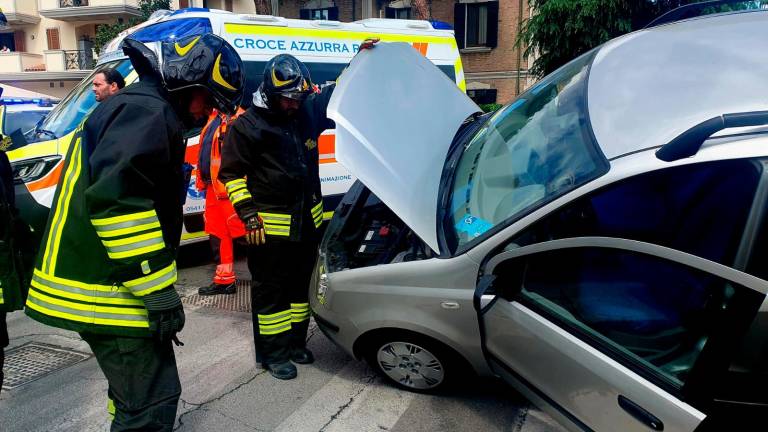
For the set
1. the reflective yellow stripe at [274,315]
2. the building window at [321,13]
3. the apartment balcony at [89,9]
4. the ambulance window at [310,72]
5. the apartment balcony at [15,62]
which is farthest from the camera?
the apartment balcony at [15,62]

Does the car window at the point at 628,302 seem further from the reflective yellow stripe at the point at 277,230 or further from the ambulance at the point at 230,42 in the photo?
the ambulance at the point at 230,42

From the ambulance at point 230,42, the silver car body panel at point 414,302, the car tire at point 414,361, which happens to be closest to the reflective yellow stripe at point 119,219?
the silver car body panel at point 414,302

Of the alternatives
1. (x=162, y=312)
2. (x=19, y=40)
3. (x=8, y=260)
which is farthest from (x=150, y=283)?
(x=19, y=40)

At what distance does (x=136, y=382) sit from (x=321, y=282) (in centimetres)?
137

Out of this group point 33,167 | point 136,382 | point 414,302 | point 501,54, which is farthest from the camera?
point 501,54

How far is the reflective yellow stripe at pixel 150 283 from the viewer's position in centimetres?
194

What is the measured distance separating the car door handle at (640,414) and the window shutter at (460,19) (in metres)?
19.6

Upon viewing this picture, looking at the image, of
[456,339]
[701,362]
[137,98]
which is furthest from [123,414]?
[701,362]

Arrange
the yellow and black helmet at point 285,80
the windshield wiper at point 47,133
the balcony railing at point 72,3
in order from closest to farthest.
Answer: the yellow and black helmet at point 285,80
the windshield wiper at point 47,133
the balcony railing at point 72,3

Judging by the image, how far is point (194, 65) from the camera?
6.91 ft

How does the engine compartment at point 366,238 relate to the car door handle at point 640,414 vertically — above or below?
above

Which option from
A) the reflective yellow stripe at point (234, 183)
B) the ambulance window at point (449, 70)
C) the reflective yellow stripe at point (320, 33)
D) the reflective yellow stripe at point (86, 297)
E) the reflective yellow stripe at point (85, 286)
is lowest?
the reflective yellow stripe at point (86, 297)

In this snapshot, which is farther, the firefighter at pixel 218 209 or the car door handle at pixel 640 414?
the firefighter at pixel 218 209

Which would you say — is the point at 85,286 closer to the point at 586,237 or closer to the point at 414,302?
the point at 414,302
